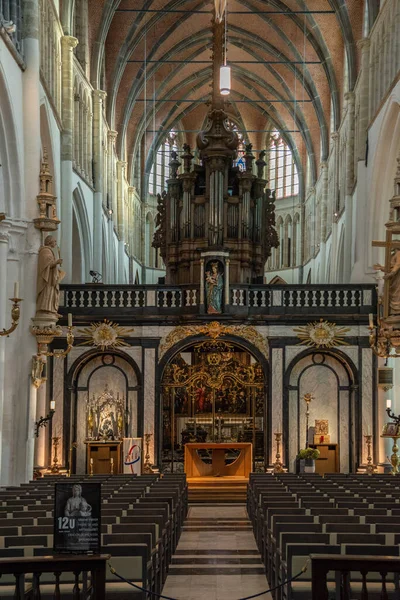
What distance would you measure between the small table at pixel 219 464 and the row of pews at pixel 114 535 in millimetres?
9377

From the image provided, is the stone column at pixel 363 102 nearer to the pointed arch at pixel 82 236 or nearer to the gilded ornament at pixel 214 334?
the gilded ornament at pixel 214 334

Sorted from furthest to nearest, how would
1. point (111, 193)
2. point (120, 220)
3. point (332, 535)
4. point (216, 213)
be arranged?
point (120, 220), point (111, 193), point (216, 213), point (332, 535)

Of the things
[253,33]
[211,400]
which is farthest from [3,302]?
[253,33]

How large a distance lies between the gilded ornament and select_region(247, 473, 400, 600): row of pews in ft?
31.9

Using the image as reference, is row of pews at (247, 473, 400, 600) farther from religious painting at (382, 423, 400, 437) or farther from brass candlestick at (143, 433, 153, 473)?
brass candlestick at (143, 433, 153, 473)

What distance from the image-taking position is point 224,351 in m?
30.1

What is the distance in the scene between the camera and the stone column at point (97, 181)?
40000 mm

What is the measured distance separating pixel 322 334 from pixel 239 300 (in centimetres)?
256

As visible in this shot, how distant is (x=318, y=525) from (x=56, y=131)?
22448 millimetres

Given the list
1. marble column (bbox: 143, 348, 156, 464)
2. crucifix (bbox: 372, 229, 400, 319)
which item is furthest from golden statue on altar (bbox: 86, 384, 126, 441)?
crucifix (bbox: 372, 229, 400, 319)

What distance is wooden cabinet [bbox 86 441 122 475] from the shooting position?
29.0 m

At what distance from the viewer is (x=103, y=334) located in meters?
28.9

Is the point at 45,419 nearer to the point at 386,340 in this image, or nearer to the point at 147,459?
the point at 147,459

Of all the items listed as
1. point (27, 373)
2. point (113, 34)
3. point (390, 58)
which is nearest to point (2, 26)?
point (27, 373)
